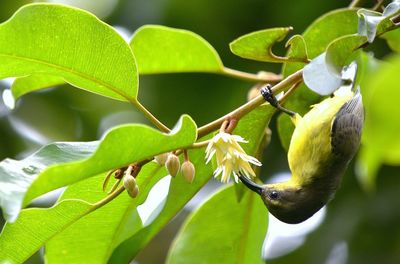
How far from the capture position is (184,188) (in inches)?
83.7

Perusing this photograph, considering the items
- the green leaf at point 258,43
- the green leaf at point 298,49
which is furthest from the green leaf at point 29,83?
the green leaf at point 298,49

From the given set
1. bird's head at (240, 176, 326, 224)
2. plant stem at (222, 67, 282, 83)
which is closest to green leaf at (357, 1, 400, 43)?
plant stem at (222, 67, 282, 83)

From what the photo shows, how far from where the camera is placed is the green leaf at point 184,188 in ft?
6.46

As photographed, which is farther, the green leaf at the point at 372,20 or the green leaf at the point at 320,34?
the green leaf at the point at 320,34

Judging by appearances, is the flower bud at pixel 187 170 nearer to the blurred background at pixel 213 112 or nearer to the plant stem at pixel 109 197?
the plant stem at pixel 109 197

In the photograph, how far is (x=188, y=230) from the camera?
245 centimetres

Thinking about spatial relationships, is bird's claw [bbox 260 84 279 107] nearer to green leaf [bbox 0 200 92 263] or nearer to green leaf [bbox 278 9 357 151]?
green leaf [bbox 278 9 357 151]

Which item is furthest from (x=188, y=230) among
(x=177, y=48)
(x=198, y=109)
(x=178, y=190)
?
(x=198, y=109)

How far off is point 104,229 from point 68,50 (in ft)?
1.70

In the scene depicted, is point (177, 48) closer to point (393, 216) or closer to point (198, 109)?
point (198, 109)

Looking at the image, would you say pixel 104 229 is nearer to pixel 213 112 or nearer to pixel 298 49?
pixel 298 49

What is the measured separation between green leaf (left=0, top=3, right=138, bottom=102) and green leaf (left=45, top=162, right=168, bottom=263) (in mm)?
257

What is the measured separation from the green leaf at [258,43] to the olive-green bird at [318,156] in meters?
0.38

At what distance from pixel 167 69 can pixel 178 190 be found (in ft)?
1.51
